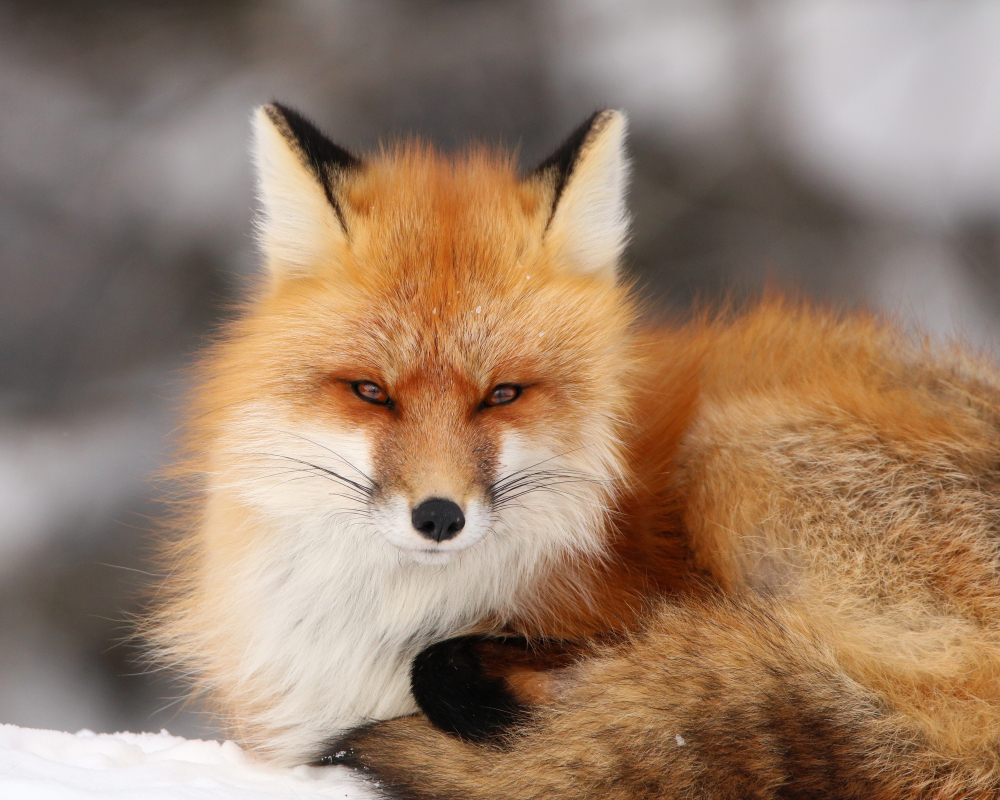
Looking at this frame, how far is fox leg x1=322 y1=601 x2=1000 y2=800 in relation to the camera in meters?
1.10

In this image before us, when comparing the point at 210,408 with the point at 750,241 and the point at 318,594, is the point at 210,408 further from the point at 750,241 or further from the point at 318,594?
the point at 750,241

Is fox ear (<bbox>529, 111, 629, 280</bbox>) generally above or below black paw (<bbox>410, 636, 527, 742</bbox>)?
above

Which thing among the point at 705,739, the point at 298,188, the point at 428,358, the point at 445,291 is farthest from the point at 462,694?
the point at 298,188

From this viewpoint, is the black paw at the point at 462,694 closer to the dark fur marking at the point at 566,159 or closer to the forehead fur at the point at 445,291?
the forehead fur at the point at 445,291

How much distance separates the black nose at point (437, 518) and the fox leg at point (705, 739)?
1.04 feet

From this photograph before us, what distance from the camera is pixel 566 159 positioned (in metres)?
1.64

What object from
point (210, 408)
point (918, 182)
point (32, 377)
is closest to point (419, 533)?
point (210, 408)

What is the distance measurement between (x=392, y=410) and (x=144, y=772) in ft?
2.59

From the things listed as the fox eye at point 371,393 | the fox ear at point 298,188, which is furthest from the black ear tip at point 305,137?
the fox eye at point 371,393

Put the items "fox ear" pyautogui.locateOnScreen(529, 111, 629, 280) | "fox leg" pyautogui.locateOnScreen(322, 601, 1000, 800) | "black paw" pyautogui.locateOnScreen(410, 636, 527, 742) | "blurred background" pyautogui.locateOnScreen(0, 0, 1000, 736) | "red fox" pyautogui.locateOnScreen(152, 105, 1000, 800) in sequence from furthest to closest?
"blurred background" pyautogui.locateOnScreen(0, 0, 1000, 736) → "fox ear" pyautogui.locateOnScreen(529, 111, 629, 280) → "black paw" pyautogui.locateOnScreen(410, 636, 527, 742) → "red fox" pyautogui.locateOnScreen(152, 105, 1000, 800) → "fox leg" pyautogui.locateOnScreen(322, 601, 1000, 800)

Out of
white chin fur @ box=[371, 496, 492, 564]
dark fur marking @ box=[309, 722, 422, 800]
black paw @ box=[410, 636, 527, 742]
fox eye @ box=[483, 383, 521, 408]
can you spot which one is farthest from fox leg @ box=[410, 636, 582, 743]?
fox eye @ box=[483, 383, 521, 408]

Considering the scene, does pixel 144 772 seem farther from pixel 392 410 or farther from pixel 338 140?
pixel 338 140

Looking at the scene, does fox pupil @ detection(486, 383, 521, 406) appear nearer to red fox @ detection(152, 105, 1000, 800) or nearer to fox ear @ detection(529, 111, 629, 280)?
red fox @ detection(152, 105, 1000, 800)

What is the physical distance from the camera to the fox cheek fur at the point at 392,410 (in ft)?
4.66
